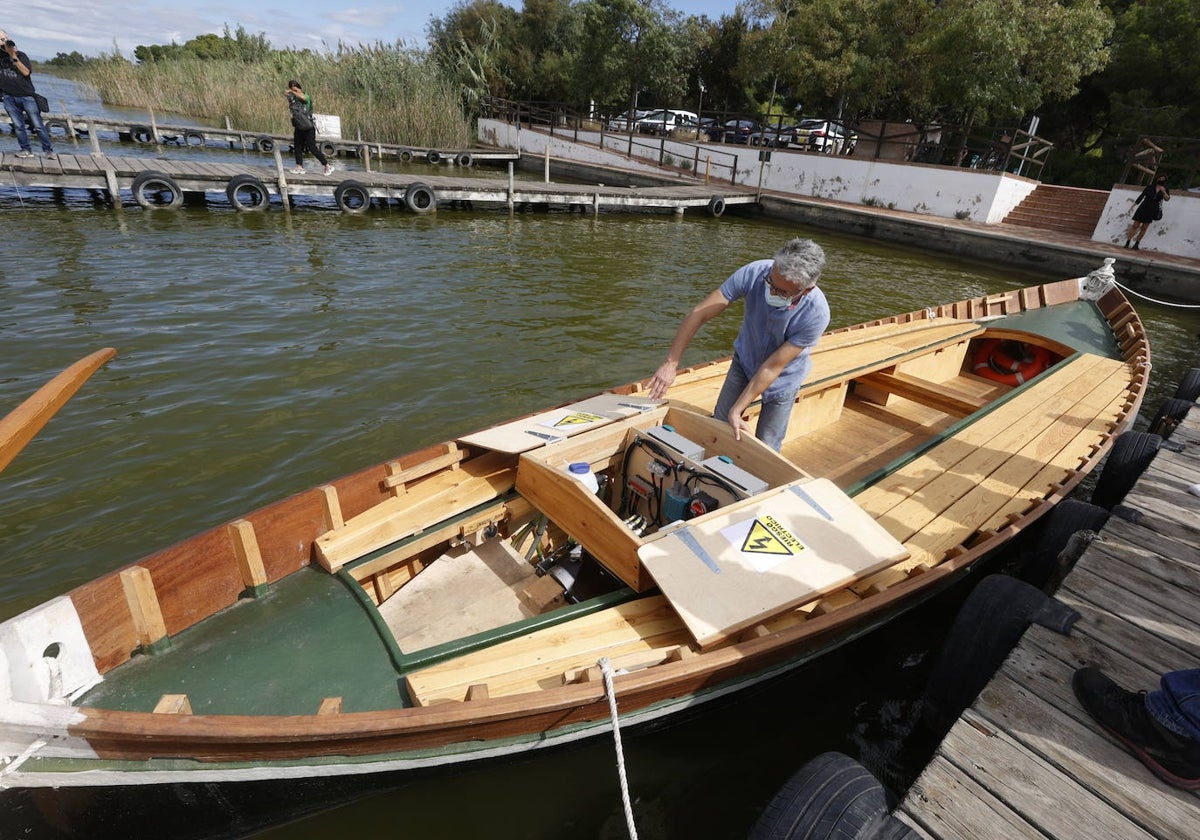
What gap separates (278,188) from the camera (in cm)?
1695

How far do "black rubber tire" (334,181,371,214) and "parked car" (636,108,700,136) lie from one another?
22.5 m

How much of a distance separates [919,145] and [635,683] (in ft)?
94.0

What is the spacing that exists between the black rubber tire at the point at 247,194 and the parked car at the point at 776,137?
1996 cm

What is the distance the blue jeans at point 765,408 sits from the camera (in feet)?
15.7

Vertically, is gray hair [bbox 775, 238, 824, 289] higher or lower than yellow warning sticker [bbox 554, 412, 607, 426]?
higher

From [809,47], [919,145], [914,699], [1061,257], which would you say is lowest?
[914,699]

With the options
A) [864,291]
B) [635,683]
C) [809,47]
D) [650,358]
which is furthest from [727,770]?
[809,47]

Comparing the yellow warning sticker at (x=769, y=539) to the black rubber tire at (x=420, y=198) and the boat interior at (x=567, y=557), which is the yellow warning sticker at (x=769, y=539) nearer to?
the boat interior at (x=567, y=557)

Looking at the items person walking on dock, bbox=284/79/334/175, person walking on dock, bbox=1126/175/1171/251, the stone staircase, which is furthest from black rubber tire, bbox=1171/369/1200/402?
person walking on dock, bbox=284/79/334/175

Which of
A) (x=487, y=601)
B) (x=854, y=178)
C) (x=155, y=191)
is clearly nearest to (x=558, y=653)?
(x=487, y=601)

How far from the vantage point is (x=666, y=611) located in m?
3.70

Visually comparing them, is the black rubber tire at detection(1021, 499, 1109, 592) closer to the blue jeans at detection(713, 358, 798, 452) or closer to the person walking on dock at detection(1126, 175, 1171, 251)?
the blue jeans at detection(713, 358, 798, 452)

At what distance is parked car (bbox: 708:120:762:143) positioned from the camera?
31766mm

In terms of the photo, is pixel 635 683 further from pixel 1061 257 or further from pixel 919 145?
pixel 919 145
